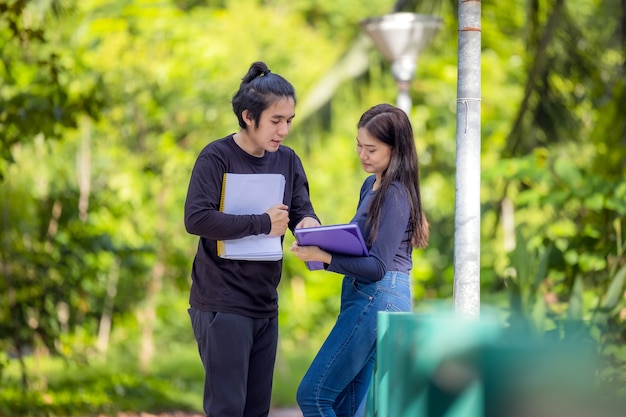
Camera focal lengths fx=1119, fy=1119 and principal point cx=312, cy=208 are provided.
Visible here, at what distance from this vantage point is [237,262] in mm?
4023

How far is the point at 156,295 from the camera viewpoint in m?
11.3

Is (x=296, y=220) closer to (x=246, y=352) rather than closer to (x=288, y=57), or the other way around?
(x=246, y=352)

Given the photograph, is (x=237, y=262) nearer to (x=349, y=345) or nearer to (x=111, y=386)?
(x=349, y=345)

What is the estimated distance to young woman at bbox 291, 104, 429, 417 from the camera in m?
3.96

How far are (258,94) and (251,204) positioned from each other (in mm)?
400

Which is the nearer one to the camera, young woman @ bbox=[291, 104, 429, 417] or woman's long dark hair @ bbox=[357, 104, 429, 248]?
young woman @ bbox=[291, 104, 429, 417]

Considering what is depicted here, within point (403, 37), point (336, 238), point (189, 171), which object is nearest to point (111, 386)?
point (189, 171)

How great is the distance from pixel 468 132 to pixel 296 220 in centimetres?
74

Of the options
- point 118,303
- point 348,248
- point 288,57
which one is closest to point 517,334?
point 348,248

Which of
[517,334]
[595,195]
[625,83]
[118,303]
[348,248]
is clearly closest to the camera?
[517,334]

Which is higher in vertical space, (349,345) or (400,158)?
(400,158)

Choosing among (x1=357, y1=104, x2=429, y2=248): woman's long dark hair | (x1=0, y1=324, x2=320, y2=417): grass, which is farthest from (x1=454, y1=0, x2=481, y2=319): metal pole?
(x1=0, y1=324, x2=320, y2=417): grass

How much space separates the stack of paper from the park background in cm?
137

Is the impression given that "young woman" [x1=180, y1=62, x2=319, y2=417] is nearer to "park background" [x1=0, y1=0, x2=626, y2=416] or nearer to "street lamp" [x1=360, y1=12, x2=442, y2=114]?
"park background" [x1=0, y1=0, x2=626, y2=416]
